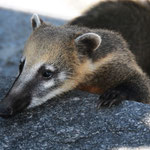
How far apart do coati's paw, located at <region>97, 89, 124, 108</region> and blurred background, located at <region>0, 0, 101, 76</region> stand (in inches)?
122

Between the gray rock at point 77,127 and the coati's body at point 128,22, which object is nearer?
the gray rock at point 77,127

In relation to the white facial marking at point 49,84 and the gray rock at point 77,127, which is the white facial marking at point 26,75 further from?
the gray rock at point 77,127

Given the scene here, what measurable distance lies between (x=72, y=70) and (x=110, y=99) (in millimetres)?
513

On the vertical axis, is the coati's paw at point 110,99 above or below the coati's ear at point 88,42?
below

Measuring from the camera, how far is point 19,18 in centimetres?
850

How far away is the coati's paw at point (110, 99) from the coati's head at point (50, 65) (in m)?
0.39

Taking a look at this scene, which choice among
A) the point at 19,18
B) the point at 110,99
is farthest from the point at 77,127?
the point at 19,18

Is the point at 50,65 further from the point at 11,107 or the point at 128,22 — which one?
the point at 128,22

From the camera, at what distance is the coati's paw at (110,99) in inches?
147

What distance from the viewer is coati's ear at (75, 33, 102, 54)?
13.0 ft

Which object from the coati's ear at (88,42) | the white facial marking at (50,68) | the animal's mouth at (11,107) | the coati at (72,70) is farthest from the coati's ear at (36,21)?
the animal's mouth at (11,107)

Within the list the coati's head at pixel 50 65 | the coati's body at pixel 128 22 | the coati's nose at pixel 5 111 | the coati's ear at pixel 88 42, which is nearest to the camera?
the coati's nose at pixel 5 111

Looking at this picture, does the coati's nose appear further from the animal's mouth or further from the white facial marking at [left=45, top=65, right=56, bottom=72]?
the white facial marking at [left=45, top=65, right=56, bottom=72]

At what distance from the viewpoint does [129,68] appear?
172 inches
